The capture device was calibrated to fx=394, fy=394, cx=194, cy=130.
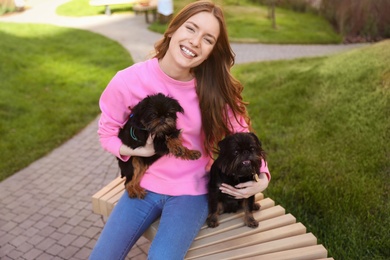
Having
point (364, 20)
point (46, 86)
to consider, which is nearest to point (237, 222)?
point (46, 86)

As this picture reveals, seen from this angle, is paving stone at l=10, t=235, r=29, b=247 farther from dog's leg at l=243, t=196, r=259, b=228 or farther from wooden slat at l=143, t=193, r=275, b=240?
dog's leg at l=243, t=196, r=259, b=228

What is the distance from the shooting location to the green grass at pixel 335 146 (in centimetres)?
386

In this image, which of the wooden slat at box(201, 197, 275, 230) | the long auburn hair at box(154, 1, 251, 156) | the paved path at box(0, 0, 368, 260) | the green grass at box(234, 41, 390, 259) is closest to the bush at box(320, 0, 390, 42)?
the green grass at box(234, 41, 390, 259)

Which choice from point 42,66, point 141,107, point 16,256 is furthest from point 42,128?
point 141,107

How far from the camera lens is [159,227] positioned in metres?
2.76

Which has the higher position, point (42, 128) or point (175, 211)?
point (175, 211)

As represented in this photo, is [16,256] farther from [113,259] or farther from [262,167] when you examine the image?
[262,167]

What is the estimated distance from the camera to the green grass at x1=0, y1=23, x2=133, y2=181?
6641 mm

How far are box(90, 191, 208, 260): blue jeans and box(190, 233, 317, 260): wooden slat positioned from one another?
221 mm

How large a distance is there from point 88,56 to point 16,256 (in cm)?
853

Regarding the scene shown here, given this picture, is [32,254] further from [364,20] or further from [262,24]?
[262,24]

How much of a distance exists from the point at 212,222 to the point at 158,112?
93 centimetres

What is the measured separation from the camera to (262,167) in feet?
9.80

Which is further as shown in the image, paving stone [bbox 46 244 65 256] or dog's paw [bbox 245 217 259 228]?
paving stone [bbox 46 244 65 256]
